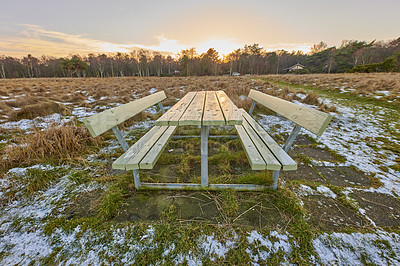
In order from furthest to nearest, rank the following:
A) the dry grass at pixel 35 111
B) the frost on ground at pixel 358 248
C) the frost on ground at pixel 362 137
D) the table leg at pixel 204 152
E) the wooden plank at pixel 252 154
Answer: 1. the dry grass at pixel 35 111
2. the frost on ground at pixel 362 137
3. the table leg at pixel 204 152
4. the wooden plank at pixel 252 154
5. the frost on ground at pixel 358 248

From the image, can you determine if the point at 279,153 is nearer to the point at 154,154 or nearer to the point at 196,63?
the point at 154,154

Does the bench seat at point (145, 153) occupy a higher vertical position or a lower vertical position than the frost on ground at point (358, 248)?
higher

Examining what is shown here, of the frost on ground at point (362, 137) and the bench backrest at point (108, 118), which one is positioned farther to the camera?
the frost on ground at point (362, 137)

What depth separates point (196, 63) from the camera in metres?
41.5

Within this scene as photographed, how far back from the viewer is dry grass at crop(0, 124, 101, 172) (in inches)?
96.1

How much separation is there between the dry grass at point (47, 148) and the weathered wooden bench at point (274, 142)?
2841mm

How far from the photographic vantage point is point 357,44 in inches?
1377

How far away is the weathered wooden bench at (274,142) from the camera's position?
5.00 ft

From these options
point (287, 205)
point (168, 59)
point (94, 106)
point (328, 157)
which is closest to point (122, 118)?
point (287, 205)

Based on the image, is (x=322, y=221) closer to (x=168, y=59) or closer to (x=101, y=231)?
(x=101, y=231)

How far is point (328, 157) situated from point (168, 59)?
194 ft

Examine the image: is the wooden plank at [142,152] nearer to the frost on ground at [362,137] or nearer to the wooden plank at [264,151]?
the wooden plank at [264,151]

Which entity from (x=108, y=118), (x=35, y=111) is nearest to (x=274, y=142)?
(x=108, y=118)

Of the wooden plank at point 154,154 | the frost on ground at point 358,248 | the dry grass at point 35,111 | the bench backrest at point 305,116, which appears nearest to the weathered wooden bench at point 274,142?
the bench backrest at point 305,116
